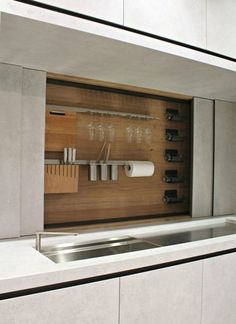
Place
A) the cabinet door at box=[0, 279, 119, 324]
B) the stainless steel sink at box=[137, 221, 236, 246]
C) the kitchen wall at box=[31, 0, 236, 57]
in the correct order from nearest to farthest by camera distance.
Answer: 1. the cabinet door at box=[0, 279, 119, 324]
2. the kitchen wall at box=[31, 0, 236, 57]
3. the stainless steel sink at box=[137, 221, 236, 246]

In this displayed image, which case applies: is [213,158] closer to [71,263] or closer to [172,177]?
[172,177]

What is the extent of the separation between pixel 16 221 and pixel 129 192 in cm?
84

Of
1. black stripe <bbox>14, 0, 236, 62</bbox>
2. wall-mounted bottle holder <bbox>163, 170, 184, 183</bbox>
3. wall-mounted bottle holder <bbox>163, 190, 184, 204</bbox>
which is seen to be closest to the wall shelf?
wall-mounted bottle holder <bbox>163, 170, 184, 183</bbox>

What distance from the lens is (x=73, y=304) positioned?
124 cm

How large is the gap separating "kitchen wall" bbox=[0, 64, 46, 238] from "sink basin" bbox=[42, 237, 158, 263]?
9.2 inches

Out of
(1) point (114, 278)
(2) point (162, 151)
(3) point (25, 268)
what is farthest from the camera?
(2) point (162, 151)

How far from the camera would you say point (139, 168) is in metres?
2.14

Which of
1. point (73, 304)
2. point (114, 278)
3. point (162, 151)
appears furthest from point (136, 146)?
point (73, 304)

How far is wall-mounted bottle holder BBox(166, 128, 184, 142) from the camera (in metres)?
2.46

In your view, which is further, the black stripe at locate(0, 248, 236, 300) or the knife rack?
the knife rack

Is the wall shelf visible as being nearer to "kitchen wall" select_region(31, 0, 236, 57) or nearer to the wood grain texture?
the wood grain texture

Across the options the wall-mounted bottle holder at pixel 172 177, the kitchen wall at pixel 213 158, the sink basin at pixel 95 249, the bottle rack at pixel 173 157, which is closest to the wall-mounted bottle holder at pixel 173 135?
the bottle rack at pixel 173 157

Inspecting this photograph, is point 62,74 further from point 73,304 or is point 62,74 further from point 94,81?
point 73,304

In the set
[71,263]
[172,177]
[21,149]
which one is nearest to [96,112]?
[21,149]
